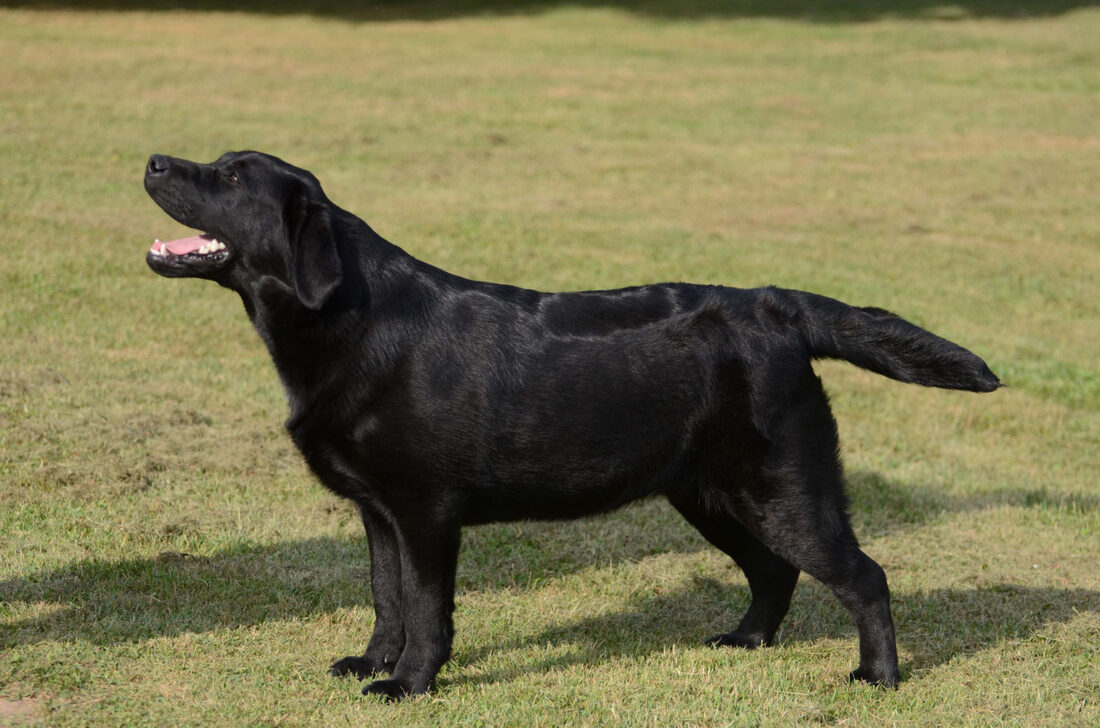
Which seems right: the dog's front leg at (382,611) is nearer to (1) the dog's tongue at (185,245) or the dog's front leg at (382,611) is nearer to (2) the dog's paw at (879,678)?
(1) the dog's tongue at (185,245)

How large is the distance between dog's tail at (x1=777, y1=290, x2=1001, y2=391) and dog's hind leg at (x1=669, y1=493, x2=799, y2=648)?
3.08 feet

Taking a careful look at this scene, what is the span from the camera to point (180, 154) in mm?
19078

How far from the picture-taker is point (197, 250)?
500cm

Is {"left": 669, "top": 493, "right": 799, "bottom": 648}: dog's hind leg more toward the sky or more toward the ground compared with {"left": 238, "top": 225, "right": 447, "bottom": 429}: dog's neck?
more toward the ground

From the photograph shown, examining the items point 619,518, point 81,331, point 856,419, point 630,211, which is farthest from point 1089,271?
point 81,331

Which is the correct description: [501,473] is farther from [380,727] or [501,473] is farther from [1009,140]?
[1009,140]

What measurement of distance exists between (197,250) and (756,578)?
2.87 m

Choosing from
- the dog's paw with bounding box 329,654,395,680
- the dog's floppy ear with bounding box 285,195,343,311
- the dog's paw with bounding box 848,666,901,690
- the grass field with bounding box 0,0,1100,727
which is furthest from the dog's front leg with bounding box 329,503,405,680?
the dog's paw with bounding box 848,666,901,690

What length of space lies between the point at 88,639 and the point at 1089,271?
46.8 feet

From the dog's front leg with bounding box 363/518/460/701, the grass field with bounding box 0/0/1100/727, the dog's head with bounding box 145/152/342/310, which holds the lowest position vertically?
the grass field with bounding box 0/0/1100/727

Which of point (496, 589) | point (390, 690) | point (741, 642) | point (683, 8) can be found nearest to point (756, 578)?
point (741, 642)

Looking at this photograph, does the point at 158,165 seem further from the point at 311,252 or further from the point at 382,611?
the point at 382,611

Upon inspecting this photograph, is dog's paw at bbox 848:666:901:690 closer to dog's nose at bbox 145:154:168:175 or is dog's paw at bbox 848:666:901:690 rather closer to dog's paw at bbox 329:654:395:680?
dog's paw at bbox 329:654:395:680

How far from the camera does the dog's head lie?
4902mm
